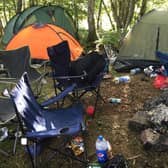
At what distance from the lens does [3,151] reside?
3.32 meters

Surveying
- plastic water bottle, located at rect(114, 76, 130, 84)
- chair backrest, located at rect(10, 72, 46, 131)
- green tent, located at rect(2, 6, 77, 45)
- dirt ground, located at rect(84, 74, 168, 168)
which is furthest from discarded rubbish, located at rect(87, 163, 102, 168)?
green tent, located at rect(2, 6, 77, 45)

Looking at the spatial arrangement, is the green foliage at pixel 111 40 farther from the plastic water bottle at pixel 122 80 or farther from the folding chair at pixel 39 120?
the folding chair at pixel 39 120

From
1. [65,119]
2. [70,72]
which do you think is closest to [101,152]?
[65,119]

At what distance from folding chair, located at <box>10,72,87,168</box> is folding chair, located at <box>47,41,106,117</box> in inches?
29.5

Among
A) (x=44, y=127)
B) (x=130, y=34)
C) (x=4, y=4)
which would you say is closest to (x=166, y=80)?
(x=130, y=34)

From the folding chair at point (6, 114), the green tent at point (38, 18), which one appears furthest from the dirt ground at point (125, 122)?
the green tent at point (38, 18)

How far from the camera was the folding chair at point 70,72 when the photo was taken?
409 centimetres

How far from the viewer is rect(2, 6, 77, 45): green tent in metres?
7.35

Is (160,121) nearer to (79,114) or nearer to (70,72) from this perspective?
(79,114)

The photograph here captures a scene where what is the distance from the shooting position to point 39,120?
→ 321 centimetres

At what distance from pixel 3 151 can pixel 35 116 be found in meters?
0.58

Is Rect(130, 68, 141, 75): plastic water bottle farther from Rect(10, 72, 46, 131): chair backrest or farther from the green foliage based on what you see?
Rect(10, 72, 46, 131): chair backrest

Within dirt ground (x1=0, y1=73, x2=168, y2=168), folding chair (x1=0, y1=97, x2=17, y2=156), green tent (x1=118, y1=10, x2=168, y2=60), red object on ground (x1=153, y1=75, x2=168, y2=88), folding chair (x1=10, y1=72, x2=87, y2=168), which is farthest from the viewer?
green tent (x1=118, y1=10, x2=168, y2=60)

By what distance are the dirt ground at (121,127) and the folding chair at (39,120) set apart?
306 millimetres
